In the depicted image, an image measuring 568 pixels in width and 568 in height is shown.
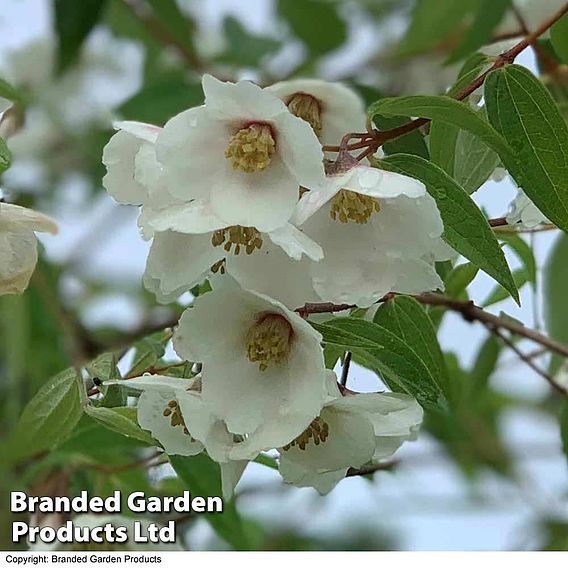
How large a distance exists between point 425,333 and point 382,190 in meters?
0.23

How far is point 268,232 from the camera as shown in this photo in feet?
2.00

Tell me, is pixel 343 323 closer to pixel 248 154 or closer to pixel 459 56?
pixel 248 154

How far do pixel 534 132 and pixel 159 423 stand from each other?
0.35 m

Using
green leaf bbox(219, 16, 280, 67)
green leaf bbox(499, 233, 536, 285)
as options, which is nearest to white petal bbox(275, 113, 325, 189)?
green leaf bbox(499, 233, 536, 285)

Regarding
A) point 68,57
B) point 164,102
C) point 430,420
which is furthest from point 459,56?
point 430,420

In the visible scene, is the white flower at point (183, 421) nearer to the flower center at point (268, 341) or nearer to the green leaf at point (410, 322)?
the flower center at point (268, 341)

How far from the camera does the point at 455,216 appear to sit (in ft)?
2.22

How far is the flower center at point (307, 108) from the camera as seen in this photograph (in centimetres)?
87

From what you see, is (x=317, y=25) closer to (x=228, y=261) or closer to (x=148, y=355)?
(x=148, y=355)

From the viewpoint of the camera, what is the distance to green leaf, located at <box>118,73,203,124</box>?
1.49 meters

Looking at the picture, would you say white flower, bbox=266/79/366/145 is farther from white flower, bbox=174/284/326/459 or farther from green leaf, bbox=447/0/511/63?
green leaf, bbox=447/0/511/63

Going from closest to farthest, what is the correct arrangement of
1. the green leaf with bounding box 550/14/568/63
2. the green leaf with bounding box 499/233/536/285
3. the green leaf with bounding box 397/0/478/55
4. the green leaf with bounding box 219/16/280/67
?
the green leaf with bounding box 550/14/568/63
the green leaf with bounding box 499/233/536/285
the green leaf with bounding box 397/0/478/55
the green leaf with bounding box 219/16/280/67

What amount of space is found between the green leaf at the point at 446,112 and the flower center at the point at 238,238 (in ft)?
0.40

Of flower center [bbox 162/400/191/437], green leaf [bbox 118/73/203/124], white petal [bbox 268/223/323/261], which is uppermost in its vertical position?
green leaf [bbox 118/73/203/124]
